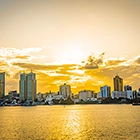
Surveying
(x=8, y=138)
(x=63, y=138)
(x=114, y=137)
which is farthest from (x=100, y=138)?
(x=8, y=138)

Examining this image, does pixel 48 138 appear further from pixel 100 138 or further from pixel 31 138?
pixel 100 138

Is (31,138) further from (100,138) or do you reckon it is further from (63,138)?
(100,138)

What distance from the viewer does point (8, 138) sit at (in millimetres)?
53438

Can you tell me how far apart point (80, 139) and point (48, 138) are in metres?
6.35

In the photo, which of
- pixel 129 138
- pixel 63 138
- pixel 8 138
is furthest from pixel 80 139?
pixel 8 138

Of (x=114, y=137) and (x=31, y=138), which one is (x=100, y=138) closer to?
(x=114, y=137)

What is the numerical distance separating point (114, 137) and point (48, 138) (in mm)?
12867

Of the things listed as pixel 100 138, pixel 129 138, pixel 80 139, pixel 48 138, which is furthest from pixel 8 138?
pixel 129 138

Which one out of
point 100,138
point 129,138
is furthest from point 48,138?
point 129,138

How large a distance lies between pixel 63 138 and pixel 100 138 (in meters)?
7.25

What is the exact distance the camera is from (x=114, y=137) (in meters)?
51.5

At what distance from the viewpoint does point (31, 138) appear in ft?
172

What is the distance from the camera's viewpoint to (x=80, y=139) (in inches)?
2018

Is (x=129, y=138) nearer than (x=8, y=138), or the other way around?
(x=129, y=138)
